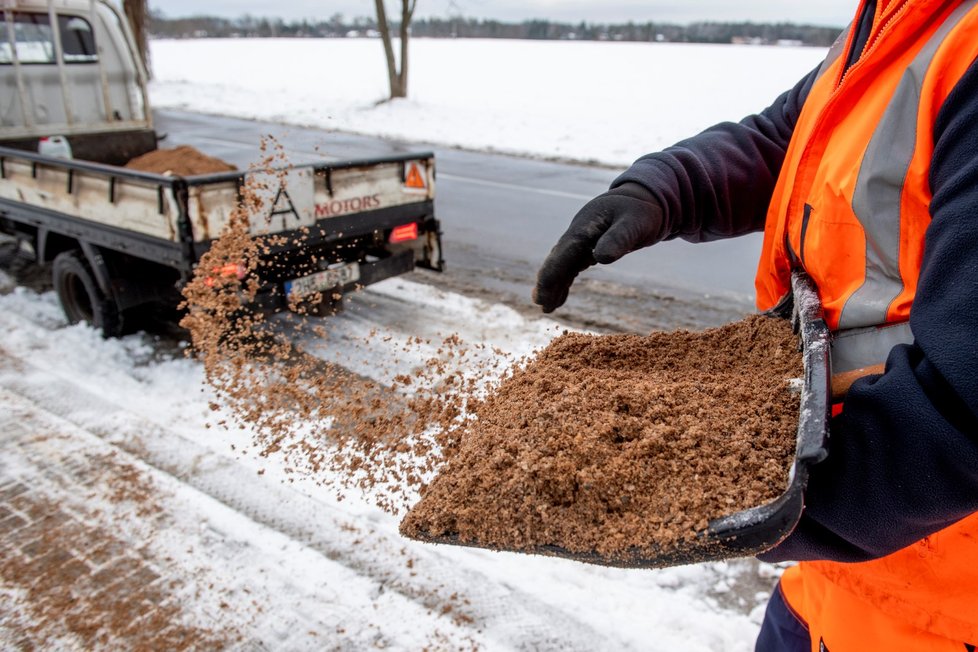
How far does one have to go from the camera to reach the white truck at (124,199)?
4.24 metres

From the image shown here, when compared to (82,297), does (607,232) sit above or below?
above

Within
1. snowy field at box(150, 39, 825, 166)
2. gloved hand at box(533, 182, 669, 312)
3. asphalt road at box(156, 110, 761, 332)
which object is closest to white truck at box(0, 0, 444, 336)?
asphalt road at box(156, 110, 761, 332)

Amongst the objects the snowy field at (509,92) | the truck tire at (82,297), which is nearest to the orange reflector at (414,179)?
the truck tire at (82,297)

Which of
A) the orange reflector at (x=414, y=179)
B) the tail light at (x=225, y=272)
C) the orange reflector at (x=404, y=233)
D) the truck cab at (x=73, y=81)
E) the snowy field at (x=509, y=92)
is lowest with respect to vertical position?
the snowy field at (x=509, y=92)

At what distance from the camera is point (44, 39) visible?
638 centimetres

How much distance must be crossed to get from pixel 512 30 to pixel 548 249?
207ft

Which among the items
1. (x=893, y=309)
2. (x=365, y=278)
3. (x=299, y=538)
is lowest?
(x=299, y=538)

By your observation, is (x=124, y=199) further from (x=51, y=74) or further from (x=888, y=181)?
(x=888, y=181)

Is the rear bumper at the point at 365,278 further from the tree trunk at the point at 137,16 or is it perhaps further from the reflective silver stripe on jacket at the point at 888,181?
the tree trunk at the point at 137,16

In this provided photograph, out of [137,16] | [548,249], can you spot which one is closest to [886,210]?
[548,249]

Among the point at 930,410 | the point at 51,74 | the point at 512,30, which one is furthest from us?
the point at 512,30

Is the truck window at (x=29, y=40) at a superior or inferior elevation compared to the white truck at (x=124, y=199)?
superior

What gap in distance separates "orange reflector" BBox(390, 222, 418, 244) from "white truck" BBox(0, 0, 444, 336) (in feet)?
0.04

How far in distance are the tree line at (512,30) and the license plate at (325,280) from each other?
4991 centimetres
